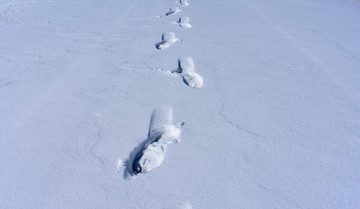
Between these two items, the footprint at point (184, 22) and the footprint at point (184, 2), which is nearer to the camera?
the footprint at point (184, 22)

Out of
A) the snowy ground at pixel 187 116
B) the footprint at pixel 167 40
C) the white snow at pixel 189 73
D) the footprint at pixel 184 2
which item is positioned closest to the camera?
the snowy ground at pixel 187 116

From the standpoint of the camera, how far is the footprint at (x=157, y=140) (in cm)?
85

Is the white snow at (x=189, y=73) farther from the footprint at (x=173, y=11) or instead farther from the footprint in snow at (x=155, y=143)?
the footprint at (x=173, y=11)

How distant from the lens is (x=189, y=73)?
1.50 metres

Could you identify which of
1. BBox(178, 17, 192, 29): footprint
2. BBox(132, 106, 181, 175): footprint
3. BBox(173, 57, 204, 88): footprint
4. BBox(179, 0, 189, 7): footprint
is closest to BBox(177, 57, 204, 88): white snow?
BBox(173, 57, 204, 88): footprint

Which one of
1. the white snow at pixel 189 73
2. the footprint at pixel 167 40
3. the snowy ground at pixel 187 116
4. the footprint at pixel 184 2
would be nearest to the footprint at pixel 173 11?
the footprint at pixel 184 2

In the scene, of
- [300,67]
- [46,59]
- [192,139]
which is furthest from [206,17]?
[192,139]

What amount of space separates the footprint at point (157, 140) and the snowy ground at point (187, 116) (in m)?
0.03

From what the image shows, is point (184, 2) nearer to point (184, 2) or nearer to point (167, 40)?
point (184, 2)

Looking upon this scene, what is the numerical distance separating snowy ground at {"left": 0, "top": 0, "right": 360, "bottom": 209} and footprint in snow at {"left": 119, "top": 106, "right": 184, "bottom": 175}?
3 cm

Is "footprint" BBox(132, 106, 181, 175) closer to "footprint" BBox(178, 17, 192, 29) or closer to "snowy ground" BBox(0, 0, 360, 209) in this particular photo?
"snowy ground" BBox(0, 0, 360, 209)

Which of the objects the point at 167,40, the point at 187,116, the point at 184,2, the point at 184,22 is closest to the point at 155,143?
the point at 187,116

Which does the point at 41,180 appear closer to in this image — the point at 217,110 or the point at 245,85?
the point at 217,110

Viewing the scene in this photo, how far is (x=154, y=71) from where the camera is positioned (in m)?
1.52
